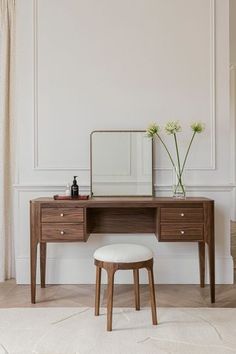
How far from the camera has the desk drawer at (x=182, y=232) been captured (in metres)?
2.67

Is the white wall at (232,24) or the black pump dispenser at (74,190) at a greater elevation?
the white wall at (232,24)

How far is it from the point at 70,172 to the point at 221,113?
1479mm

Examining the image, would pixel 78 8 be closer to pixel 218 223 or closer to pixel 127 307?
pixel 218 223

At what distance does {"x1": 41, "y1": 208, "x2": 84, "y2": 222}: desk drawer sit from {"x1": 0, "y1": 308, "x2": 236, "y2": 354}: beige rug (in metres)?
0.65

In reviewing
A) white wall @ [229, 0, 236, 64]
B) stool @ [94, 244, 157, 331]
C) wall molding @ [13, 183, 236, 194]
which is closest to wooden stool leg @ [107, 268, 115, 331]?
stool @ [94, 244, 157, 331]

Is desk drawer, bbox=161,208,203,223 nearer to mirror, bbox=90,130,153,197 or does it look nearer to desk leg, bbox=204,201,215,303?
desk leg, bbox=204,201,215,303

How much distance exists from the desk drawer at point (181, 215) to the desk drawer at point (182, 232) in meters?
0.04

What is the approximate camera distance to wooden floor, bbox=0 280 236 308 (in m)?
2.64

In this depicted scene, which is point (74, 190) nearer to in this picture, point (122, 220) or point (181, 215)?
point (122, 220)

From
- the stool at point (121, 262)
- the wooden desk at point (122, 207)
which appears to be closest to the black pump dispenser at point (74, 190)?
the wooden desk at point (122, 207)

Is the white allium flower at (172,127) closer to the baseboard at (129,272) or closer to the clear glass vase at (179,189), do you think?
the clear glass vase at (179,189)

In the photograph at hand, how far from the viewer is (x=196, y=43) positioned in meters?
3.14

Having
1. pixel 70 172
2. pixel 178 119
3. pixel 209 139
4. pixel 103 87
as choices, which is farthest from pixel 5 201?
pixel 209 139

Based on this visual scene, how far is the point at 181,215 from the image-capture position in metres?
2.67
